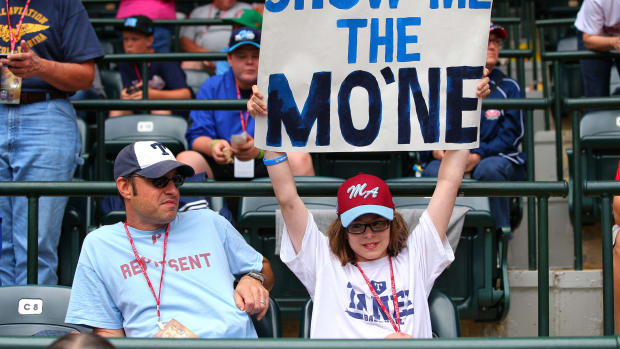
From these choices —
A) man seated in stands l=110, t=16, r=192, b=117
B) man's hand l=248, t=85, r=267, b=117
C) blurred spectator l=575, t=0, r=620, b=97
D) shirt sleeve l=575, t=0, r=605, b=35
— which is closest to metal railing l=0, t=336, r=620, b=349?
man's hand l=248, t=85, r=267, b=117

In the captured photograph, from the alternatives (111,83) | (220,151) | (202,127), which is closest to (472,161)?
(220,151)

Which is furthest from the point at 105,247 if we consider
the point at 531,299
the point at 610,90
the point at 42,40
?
the point at 610,90

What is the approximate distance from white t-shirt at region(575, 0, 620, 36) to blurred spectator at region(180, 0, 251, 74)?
10.4 feet

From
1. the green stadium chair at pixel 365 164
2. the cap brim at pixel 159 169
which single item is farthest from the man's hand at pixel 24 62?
the green stadium chair at pixel 365 164

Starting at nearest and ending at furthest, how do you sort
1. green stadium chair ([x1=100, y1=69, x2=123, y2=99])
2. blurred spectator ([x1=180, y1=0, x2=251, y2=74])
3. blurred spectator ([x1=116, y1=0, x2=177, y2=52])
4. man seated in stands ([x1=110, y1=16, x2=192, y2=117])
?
man seated in stands ([x1=110, y1=16, x2=192, y2=117]) < green stadium chair ([x1=100, y1=69, x2=123, y2=99]) < blurred spectator ([x1=116, y1=0, x2=177, y2=52]) < blurred spectator ([x1=180, y1=0, x2=251, y2=74])

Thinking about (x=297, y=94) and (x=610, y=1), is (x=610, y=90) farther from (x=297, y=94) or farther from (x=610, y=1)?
(x=297, y=94)

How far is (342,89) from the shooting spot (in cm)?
308

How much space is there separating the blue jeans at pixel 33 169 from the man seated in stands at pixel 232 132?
2.44 ft

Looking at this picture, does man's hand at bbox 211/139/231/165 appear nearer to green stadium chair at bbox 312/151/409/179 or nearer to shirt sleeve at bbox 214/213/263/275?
green stadium chair at bbox 312/151/409/179

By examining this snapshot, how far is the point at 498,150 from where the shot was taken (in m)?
4.79

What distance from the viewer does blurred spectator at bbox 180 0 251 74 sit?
738 centimetres

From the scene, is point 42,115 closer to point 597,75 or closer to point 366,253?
point 366,253

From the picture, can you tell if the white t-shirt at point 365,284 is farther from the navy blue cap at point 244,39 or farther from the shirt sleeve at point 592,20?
the shirt sleeve at point 592,20

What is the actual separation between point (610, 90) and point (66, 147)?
386cm
